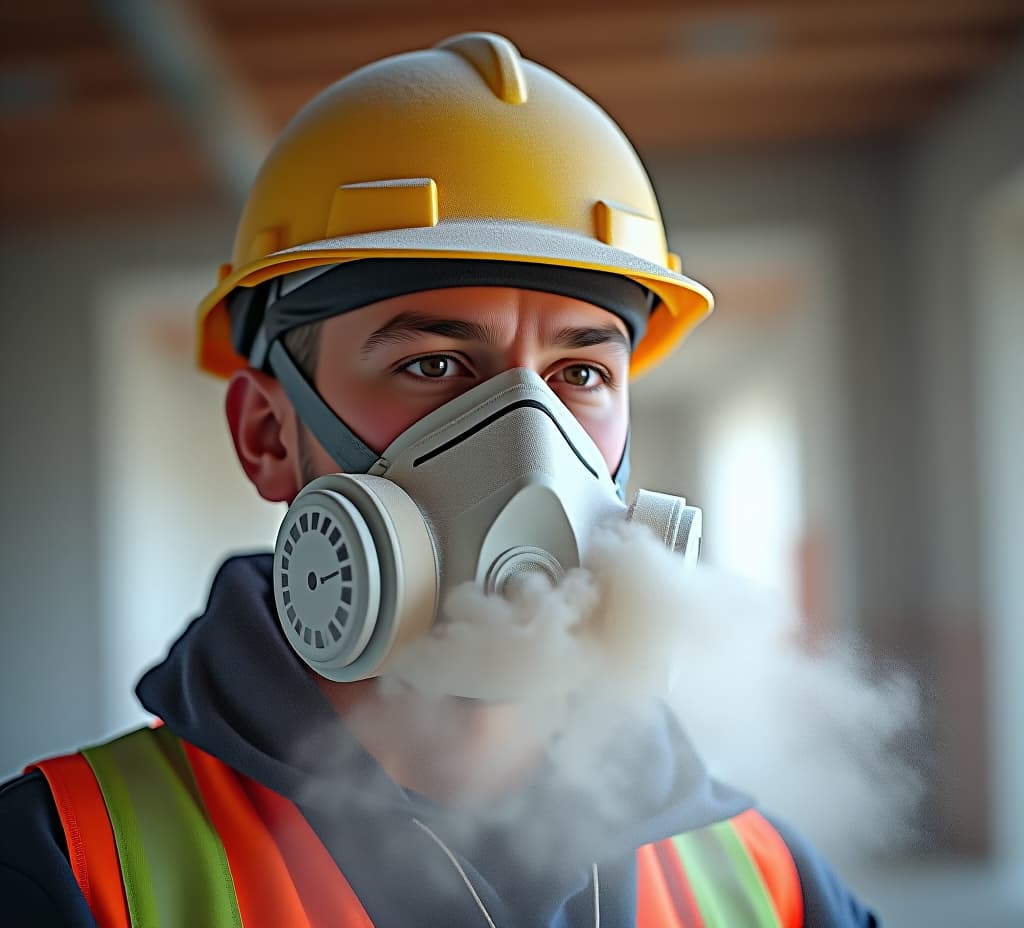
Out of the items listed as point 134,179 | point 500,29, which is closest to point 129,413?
point 134,179

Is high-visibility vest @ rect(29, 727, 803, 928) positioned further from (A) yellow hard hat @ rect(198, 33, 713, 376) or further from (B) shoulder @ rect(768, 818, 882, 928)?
(A) yellow hard hat @ rect(198, 33, 713, 376)

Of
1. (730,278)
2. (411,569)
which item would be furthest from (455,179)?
(730,278)

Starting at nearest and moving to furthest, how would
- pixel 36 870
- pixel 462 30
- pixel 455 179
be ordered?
1. pixel 36 870
2. pixel 455 179
3. pixel 462 30

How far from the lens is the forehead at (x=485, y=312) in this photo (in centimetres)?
126

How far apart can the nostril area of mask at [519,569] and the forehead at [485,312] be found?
0.24 m

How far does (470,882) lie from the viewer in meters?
1.19

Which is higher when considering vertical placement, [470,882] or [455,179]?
[455,179]

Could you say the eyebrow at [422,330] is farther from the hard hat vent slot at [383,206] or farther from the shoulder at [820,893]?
the shoulder at [820,893]

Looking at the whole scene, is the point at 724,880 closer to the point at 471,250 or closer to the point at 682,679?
the point at 682,679

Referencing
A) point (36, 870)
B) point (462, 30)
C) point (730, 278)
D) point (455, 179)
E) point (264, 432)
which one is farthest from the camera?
point (730, 278)

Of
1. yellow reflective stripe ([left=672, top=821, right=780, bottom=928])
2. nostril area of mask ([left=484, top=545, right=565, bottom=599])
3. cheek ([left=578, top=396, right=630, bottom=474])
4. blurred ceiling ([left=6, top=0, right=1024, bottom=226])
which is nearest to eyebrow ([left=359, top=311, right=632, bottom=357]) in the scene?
cheek ([left=578, top=396, right=630, bottom=474])

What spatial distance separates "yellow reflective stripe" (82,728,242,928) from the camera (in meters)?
1.08

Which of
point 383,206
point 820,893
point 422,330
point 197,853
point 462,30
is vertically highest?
point 462,30

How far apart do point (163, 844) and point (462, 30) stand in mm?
3642
